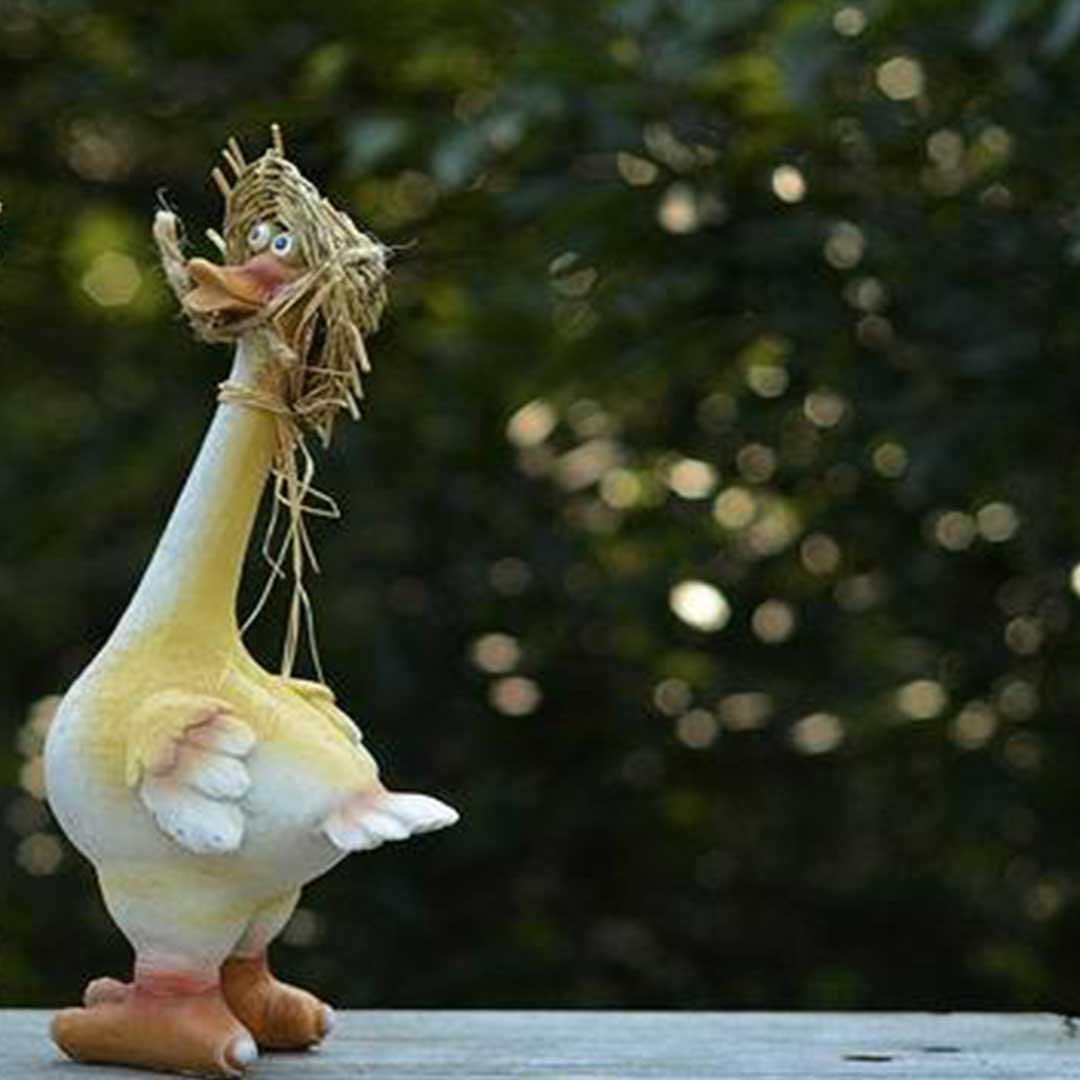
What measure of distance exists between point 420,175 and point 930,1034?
85 cm

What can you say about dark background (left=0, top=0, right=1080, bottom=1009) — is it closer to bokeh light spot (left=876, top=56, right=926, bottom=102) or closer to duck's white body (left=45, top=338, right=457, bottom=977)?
bokeh light spot (left=876, top=56, right=926, bottom=102)

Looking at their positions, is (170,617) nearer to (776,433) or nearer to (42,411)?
(776,433)

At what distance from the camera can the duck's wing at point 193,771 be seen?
1.22 metres

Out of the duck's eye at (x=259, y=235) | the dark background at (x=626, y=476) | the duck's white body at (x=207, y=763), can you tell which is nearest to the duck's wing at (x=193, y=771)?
the duck's white body at (x=207, y=763)

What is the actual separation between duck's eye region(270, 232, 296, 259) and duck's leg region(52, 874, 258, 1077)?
282 millimetres

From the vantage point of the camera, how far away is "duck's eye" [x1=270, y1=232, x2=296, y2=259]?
1292 mm

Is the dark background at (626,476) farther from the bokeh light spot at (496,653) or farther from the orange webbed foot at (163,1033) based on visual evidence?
the orange webbed foot at (163,1033)

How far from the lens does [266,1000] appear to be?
1.35 metres

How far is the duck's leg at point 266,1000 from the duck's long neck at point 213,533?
14 centimetres

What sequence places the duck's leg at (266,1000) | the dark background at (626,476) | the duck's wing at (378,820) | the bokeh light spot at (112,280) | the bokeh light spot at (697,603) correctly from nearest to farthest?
the duck's wing at (378,820) → the duck's leg at (266,1000) → the dark background at (626,476) → the bokeh light spot at (697,603) → the bokeh light spot at (112,280)

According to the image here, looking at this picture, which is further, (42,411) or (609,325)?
(42,411)

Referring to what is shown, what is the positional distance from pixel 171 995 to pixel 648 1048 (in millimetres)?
259

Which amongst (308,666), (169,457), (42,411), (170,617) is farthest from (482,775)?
(170,617)

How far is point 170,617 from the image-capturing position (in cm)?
128
